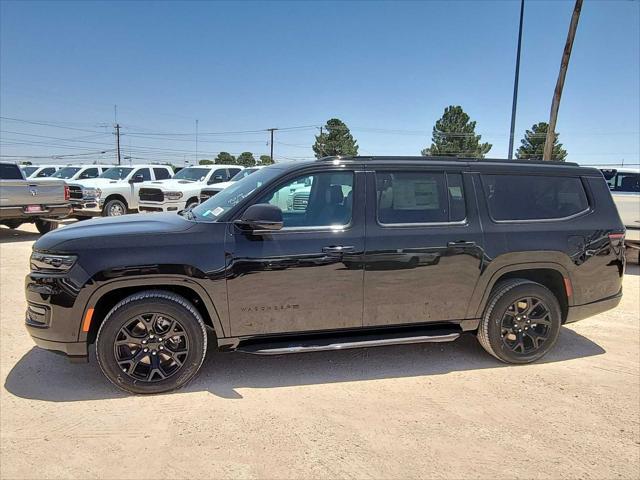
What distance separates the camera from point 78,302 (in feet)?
10.7

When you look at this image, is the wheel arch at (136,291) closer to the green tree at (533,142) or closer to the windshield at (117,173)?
the windshield at (117,173)

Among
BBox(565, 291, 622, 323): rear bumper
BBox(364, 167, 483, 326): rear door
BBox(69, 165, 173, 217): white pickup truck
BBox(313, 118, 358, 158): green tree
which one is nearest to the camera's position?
BBox(364, 167, 483, 326): rear door

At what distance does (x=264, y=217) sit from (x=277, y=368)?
1.46m

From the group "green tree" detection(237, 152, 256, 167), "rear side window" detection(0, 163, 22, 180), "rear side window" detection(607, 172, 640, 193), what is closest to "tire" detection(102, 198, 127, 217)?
"rear side window" detection(0, 163, 22, 180)

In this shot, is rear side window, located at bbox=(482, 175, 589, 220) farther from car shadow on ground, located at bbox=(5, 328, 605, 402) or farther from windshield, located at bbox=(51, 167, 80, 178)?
windshield, located at bbox=(51, 167, 80, 178)

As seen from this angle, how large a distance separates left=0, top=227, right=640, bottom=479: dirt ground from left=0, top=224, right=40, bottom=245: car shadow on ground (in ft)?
26.0

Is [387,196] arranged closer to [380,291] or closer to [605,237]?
[380,291]

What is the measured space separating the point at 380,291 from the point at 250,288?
109cm

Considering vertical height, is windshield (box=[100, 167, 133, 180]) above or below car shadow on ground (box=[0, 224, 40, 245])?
above

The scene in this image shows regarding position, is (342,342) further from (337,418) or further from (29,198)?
(29,198)

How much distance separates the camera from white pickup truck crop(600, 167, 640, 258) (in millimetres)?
8217

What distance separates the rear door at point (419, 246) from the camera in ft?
12.2

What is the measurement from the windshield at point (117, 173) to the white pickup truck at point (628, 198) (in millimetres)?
14535

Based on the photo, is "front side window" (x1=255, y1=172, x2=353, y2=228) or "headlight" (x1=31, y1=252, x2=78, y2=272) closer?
"headlight" (x1=31, y1=252, x2=78, y2=272)
